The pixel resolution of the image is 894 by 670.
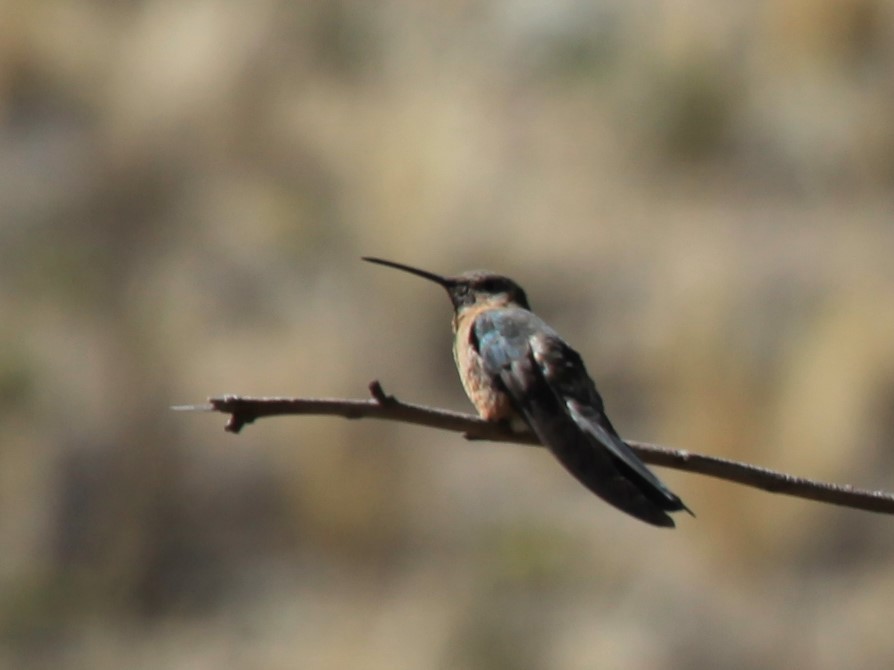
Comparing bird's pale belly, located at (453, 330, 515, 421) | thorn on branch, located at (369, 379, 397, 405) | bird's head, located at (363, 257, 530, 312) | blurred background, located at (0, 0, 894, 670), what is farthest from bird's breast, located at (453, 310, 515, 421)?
blurred background, located at (0, 0, 894, 670)

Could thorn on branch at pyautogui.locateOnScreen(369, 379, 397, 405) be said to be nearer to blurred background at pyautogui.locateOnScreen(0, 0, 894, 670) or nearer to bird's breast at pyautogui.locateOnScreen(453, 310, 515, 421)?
bird's breast at pyautogui.locateOnScreen(453, 310, 515, 421)

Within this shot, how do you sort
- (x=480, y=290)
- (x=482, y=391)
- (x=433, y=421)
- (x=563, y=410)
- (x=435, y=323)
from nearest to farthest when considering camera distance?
(x=433, y=421) < (x=563, y=410) < (x=482, y=391) < (x=480, y=290) < (x=435, y=323)

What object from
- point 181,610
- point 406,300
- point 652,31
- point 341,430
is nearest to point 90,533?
point 181,610

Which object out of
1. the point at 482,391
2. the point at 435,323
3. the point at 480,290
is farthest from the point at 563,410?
the point at 435,323

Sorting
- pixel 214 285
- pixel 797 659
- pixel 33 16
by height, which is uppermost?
pixel 33 16

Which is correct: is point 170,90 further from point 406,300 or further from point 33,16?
point 406,300

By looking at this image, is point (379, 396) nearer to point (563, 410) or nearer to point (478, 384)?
point (563, 410)

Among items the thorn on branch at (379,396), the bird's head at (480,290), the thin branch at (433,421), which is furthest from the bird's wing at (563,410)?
the thorn on branch at (379,396)
